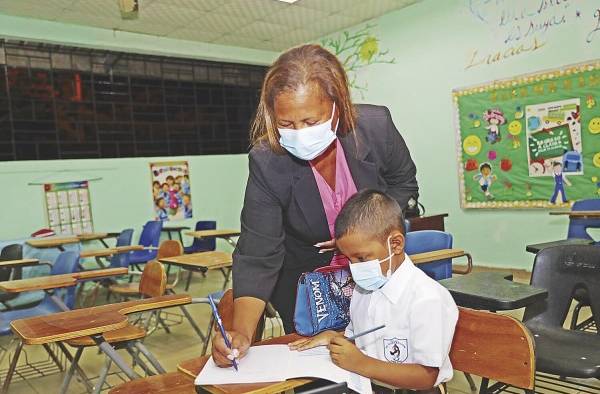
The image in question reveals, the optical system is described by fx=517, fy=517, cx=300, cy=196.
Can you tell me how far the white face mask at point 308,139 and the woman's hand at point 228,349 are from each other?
0.45m

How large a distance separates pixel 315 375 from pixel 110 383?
238cm

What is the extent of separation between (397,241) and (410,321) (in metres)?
0.19

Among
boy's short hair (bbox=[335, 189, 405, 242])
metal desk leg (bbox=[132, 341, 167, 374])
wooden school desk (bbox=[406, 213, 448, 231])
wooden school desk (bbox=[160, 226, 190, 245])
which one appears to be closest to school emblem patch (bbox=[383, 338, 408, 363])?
boy's short hair (bbox=[335, 189, 405, 242])

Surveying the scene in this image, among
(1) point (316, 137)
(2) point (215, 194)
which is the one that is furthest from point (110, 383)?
(2) point (215, 194)

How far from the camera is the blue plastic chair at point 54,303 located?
3104 millimetres

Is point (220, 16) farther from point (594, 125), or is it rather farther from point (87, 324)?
point (87, 324)

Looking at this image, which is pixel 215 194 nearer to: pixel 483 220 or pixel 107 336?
pixel 483 220

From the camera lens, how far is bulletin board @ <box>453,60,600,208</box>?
4.62 m

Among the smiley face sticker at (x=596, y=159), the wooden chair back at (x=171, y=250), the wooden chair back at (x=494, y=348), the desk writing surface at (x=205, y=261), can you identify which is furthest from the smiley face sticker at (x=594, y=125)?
the wooden chair back at (x=494, y=348)

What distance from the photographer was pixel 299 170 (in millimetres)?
1301

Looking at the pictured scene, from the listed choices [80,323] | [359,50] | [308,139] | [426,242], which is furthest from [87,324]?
[359,50]

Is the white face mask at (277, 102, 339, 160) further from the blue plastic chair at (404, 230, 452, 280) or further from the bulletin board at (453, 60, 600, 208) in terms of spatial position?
the bulletin board at (453, 60, 600, 208)

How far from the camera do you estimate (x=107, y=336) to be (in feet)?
8.33

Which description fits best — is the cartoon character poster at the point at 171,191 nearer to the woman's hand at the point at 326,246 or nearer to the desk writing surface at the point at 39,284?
the desk writing surface at the point at 39,284
